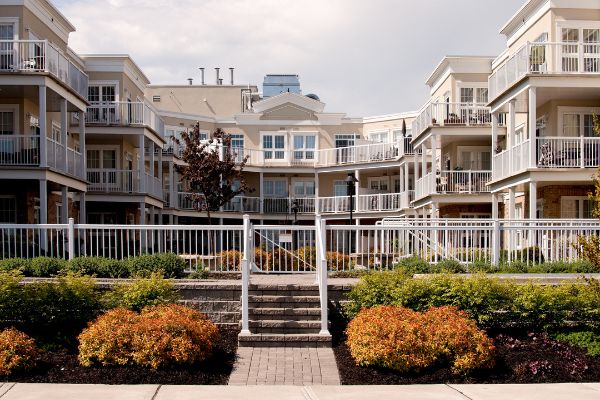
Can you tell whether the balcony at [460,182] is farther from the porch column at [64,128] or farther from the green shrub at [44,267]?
the green shrub at [44,267]

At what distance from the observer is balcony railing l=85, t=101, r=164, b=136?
118 feet

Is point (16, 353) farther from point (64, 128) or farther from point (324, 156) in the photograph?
point (324, 156)

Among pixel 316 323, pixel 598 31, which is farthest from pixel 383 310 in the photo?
pixel 598 31

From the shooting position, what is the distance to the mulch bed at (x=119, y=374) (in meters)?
11.2

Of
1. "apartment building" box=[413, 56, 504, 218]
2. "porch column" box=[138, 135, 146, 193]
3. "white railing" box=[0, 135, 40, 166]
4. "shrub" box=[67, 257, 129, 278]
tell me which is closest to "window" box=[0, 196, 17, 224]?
"white railing" box=[0, 135, 40, 166]

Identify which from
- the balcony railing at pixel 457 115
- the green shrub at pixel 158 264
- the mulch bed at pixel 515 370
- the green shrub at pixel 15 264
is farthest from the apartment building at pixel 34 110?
the mulch bed at pixel 515 370

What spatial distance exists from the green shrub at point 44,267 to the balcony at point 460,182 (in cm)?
2097

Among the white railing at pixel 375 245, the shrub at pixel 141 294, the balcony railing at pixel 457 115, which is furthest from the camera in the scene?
the balcony railing at pixel 457 115

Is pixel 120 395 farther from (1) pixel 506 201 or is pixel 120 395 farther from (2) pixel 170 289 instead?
(1) pixel 506 201

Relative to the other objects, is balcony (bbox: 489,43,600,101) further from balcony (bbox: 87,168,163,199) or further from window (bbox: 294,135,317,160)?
window (bbox: 294,135,317,160)

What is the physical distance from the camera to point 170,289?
1430 cm

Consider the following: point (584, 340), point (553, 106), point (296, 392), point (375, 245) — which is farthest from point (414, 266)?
point (553, 106)

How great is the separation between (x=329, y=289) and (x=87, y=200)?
22832 millimetres

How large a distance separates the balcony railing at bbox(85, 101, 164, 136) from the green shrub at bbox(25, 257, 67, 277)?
19.7 meters
